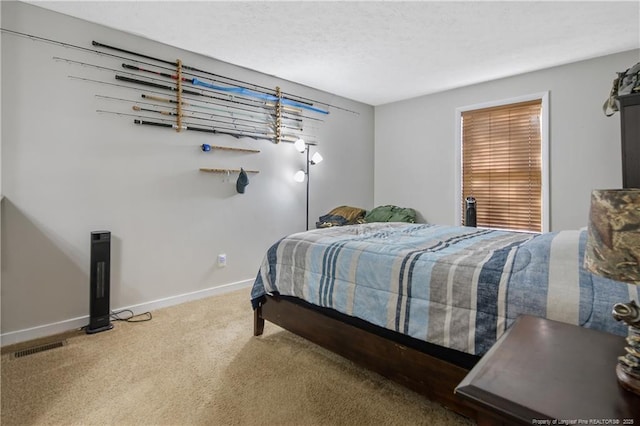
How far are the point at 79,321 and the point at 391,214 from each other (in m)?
3.56

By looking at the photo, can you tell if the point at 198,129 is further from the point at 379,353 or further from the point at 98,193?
the point at 379,353

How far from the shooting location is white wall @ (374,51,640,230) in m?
3.10

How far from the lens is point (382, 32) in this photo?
8.64 feet

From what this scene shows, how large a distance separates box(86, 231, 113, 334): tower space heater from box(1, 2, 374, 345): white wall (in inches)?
7.1

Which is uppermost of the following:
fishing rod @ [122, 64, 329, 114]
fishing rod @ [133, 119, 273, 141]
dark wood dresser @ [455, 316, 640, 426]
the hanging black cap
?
fishing rod @ [122, 64, 329, 114]

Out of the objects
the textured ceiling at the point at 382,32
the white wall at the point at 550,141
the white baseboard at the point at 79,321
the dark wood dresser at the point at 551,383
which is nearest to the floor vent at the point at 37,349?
the white baseboard at the point at 79,321

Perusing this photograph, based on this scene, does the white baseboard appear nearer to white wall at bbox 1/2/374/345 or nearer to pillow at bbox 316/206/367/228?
white wall at bbox 1/2/374/345

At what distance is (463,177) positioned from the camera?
4145 millimetres

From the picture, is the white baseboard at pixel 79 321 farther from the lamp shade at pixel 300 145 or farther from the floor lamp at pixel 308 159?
the lamp shade at pixel 300 145

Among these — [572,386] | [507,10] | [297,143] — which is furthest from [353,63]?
[572,386]

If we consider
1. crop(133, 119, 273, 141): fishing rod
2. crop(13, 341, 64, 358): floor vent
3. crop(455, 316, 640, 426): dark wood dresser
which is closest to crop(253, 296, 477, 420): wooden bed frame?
crop(455, 316, 640, 426): dark wood dresser

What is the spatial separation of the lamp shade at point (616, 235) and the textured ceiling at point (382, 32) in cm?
210

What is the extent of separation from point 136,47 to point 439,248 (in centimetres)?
289

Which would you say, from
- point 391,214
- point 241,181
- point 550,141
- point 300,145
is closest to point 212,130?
point 241,181
